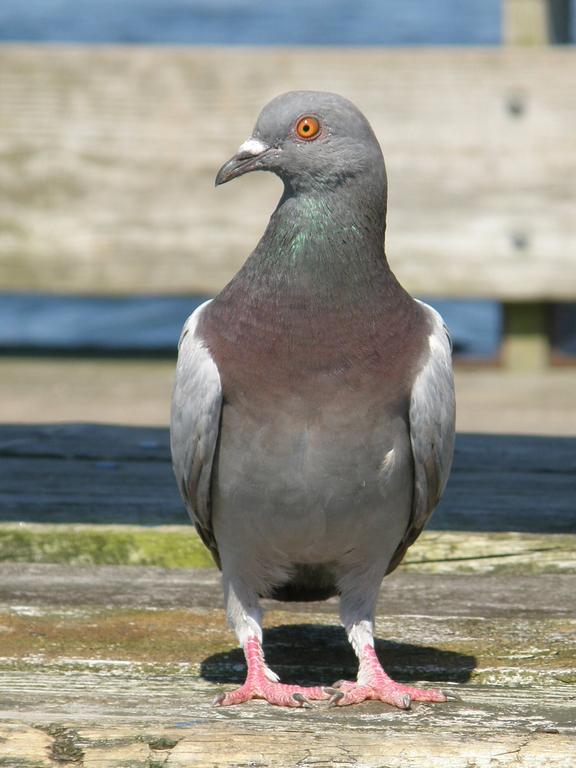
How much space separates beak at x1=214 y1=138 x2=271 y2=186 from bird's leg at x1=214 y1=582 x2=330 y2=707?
0.99 meters

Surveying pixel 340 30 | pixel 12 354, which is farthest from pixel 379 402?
pixel 340 30

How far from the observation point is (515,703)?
3238mm

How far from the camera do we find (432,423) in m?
3.56

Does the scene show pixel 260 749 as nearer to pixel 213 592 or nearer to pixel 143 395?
pixel 213 592

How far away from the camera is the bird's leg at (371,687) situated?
3289mm

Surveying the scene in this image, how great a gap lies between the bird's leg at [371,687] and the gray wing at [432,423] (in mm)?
329

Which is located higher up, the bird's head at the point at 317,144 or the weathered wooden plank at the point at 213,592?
the bird's head at the point at 317,144

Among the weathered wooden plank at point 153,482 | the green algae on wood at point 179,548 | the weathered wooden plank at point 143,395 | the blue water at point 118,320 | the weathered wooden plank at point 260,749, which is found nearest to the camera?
the weathered wooden plank at point 260,749

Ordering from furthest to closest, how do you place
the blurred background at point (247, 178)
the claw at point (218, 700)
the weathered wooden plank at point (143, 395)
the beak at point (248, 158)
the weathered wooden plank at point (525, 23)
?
Result: the weathered wooden plank at point (525, 23), the blurred background at point (247, 178), the weathered wooden plank at point (143, 395), the beak at point (248, 158), the claw at point (218, 700)

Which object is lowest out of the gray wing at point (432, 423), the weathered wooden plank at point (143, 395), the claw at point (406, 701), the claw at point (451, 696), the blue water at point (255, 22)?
the claw at point (451, 696)

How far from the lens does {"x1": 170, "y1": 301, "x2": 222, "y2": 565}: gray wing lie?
139 inches

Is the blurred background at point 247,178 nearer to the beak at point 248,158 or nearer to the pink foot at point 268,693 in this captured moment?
the beak at point 248,158

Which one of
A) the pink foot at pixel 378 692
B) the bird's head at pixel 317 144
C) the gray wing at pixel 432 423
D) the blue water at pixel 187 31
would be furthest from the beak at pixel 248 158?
the blue water at pixel 187 31

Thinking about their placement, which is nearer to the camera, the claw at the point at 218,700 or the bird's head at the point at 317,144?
the claw at the point at 218,700
